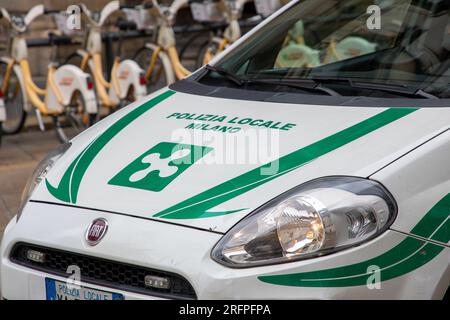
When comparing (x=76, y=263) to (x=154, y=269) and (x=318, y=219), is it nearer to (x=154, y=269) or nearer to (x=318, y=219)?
(x=154, y=269)

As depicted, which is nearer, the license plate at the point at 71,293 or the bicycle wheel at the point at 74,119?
the license plate at the point at 71,293

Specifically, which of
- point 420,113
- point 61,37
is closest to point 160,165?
point 420,113

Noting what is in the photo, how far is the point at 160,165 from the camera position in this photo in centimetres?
333

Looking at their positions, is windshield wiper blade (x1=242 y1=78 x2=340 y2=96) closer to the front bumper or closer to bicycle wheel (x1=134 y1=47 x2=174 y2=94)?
the front bumper

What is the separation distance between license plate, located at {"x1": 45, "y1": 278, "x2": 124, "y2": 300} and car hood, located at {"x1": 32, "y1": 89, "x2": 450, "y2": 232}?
292 millimetres

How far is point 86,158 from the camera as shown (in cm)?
358

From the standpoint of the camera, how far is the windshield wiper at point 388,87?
346 centimetres

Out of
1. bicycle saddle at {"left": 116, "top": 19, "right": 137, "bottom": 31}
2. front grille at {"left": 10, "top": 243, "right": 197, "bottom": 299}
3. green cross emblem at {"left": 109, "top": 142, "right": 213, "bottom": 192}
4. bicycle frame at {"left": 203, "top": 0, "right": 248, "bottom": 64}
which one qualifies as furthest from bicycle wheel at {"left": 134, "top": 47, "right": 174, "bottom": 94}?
front grille at {"left": 10, "top": 243, "right": 197, "bottom": 299}

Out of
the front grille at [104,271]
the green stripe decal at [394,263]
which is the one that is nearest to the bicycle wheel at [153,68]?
the front grille at [104,271]

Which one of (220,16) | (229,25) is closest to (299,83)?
(229,25)

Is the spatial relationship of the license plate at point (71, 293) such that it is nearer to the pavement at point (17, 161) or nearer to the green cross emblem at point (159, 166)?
the green cross emblem at point (159, 166)

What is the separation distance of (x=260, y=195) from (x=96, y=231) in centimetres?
60

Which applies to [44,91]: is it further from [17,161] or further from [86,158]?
[86,158]

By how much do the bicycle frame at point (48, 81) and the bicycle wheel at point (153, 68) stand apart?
3.11ft
